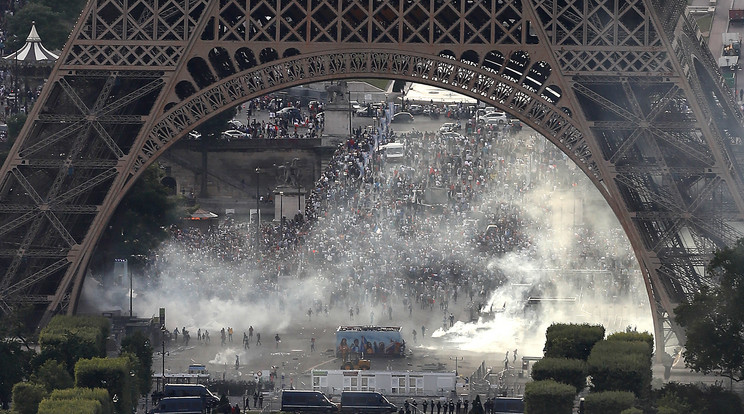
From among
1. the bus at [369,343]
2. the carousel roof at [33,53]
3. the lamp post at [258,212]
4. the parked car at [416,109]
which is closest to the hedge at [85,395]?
the bus at [369,343]

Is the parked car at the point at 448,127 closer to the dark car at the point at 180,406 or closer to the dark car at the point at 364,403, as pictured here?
the dark car at the point at 364,403

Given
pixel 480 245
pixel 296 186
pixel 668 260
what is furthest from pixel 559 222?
pixel 668 260

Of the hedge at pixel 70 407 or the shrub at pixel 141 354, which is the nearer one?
the hedge at pixel 70 407

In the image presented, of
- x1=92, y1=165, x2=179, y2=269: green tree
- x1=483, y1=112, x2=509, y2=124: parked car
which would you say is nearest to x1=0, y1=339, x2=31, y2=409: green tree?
x1=92, y1=165, x2=179, y2=269: green tree

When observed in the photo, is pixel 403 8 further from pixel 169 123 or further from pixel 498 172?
pixel 498 172

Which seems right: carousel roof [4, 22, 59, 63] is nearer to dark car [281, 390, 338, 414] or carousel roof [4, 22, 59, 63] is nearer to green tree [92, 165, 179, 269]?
green tree [92, 165, 179, 269]

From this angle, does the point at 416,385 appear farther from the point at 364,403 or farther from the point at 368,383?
the point at 364,403

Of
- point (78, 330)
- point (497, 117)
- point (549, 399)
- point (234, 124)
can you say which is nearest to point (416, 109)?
point (497, 117)
